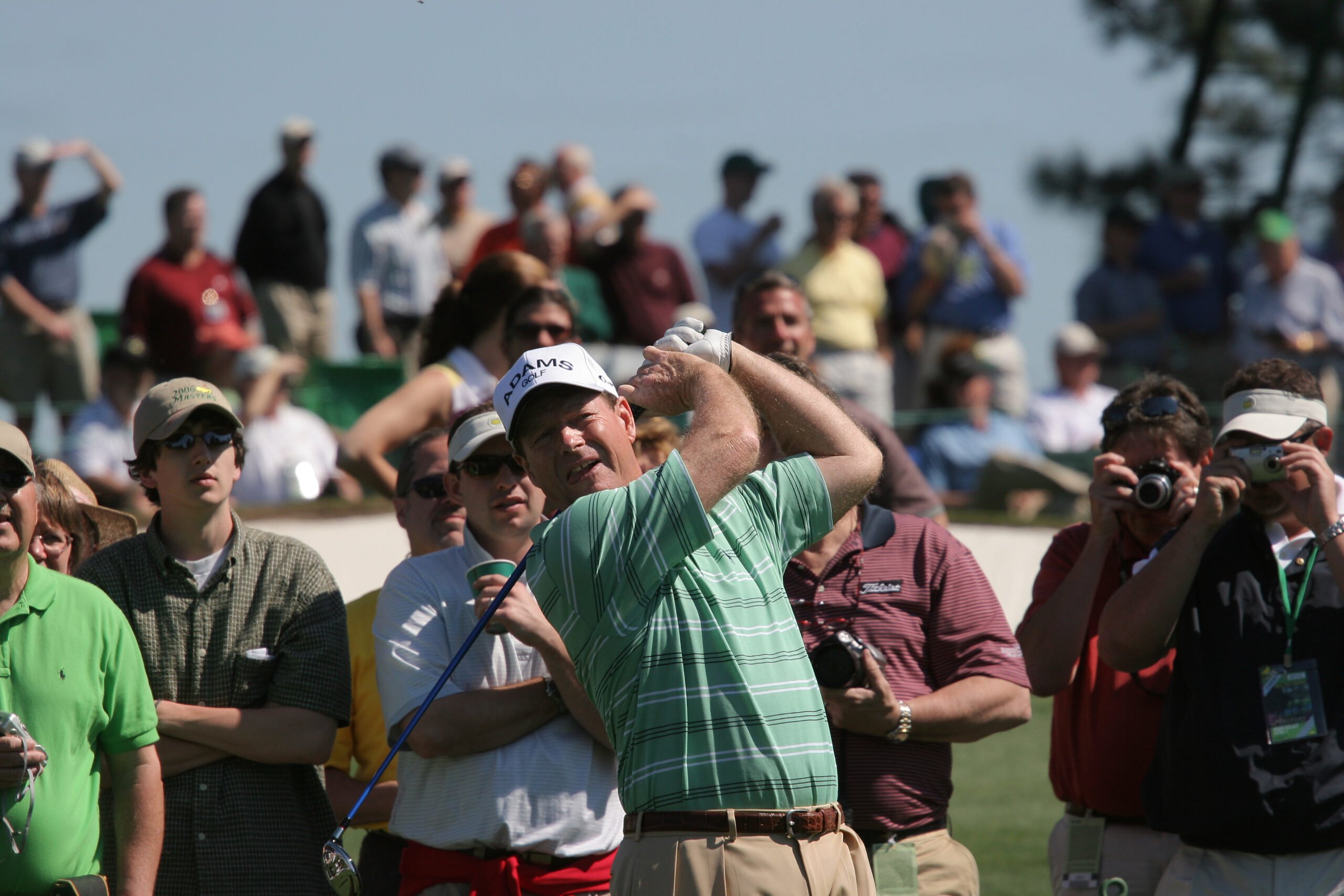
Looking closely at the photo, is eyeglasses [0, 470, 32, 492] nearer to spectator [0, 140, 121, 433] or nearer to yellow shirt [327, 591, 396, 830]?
yellow shirt [327, 591, 396, 830]

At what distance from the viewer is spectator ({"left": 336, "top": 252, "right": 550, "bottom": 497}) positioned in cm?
625

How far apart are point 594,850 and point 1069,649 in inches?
60.4

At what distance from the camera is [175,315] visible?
11.8 metres

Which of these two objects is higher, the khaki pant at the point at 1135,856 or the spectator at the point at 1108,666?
the spectator at the point at 1108,666

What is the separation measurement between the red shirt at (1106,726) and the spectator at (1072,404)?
717 centimetres

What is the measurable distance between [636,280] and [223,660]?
7.92 m

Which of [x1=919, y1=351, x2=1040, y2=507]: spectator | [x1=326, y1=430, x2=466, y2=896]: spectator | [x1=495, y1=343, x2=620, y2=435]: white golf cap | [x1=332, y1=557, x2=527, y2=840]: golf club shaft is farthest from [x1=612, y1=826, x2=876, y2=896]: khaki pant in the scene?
[x1=919, y1=351, x2=1040, y2=507]: spectator

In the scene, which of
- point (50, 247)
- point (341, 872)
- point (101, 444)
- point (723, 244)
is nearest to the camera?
point (341, 872)

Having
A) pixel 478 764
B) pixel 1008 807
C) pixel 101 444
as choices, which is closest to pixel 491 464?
pixel 478 764

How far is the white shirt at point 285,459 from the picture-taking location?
11.2 meters

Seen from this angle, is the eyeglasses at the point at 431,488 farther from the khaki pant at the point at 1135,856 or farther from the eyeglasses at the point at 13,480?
the khaki pant at the point at 1135,856

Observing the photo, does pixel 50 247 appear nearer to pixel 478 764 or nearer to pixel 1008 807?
pixel 1008 807

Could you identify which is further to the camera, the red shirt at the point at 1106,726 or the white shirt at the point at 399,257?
the white shirt at the point at 399,257

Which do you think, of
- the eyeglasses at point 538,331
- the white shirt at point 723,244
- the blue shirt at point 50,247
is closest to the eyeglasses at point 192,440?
the eyeglasses at point 538,331
